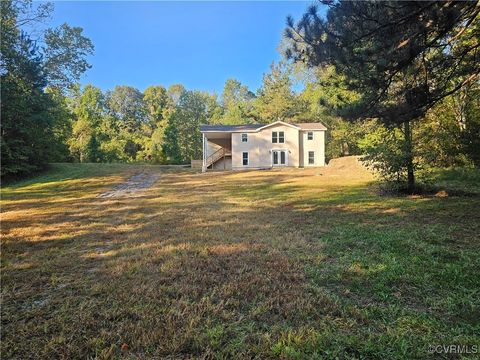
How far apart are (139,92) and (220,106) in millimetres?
14424

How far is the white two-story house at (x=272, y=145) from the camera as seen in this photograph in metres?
28.0

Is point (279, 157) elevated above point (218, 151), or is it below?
below

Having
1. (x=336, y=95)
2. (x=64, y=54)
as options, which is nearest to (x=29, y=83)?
(x=64, y=54)

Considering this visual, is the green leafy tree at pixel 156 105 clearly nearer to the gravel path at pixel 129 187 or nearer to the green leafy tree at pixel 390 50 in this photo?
the gravel path at pixel 129 187

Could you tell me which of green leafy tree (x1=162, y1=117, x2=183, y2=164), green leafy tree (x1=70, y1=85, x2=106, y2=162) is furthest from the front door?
green leafy tree (x1=70, y1=85, x2=106, y2=162)

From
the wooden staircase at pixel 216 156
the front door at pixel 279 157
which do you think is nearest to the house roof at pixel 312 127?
the front door at pixel 279 157

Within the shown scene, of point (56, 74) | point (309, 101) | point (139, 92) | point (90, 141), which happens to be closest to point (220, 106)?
point (139, 92)

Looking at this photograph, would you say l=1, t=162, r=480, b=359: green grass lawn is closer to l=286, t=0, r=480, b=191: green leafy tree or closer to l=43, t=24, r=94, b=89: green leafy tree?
l=286, t=0, r=480, b=191: green leafy tree

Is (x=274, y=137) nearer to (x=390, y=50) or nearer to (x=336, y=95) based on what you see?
(x=336, y=95)

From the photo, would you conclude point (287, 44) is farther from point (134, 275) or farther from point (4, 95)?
point (4, 95)

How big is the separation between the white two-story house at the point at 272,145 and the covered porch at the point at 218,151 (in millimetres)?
269

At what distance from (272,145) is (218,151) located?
18.3ft

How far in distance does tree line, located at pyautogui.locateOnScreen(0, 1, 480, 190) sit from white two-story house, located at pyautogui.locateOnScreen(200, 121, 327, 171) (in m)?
5.72

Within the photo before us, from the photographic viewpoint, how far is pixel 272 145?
1112 inches
